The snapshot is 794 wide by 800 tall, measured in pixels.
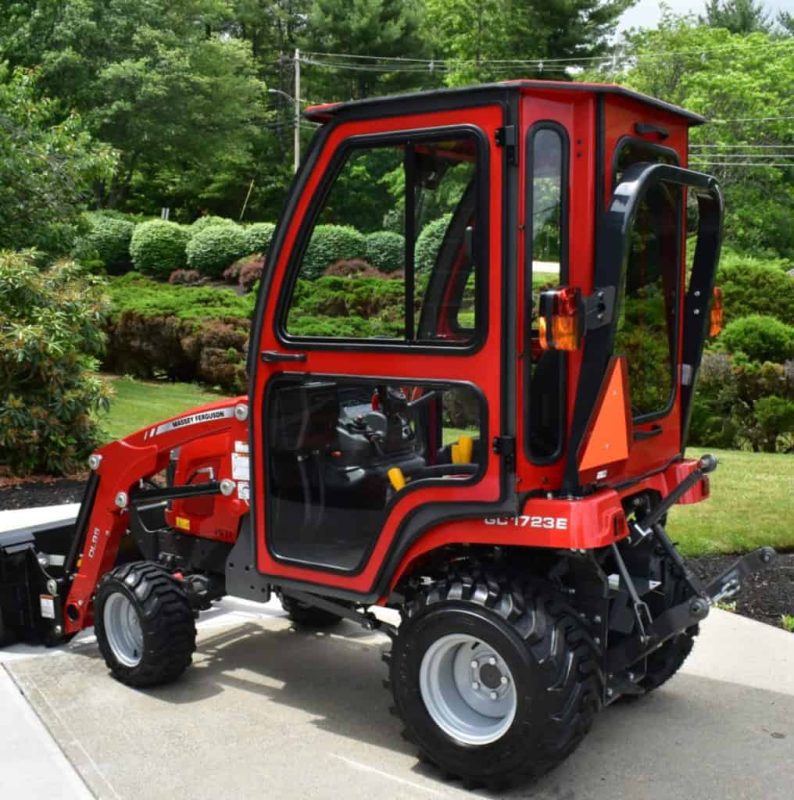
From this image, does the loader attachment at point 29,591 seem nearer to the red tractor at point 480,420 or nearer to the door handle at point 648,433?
the red tractor at point 480,420

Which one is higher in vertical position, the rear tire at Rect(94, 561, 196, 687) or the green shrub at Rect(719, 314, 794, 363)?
the green shrub at Rect(719, 314, 794, 363)

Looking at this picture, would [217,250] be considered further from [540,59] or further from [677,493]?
[677,493]

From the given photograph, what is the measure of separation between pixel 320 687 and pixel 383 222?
2049 mm

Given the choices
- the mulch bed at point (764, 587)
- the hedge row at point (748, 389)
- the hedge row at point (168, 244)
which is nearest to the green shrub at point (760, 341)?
Answer: the hedge row at point (748, 389)

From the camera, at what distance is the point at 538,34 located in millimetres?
30391

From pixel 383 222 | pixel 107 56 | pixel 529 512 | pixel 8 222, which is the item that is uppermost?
pixel 107 56

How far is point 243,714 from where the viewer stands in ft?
14.0

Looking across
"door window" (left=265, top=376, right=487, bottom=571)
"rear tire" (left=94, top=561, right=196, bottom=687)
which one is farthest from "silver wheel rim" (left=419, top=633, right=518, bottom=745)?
"rear tire" (left=94, top=561, right=196, bottom=687)

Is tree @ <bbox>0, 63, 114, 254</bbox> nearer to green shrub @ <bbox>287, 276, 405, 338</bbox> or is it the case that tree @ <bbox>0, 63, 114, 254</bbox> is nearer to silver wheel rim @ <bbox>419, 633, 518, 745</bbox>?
green shrub @ <bbox>287, 276, 405, 338</bbox>

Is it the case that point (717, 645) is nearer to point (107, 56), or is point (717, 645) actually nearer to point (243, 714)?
point (243, 714)

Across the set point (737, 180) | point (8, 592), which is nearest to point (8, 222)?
point (8, 592)

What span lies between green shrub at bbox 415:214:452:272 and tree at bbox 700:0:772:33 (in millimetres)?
44988

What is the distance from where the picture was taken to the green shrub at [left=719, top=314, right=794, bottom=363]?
11.7 meters

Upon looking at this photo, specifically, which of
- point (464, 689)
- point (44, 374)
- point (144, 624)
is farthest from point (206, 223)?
point (464, 689)
